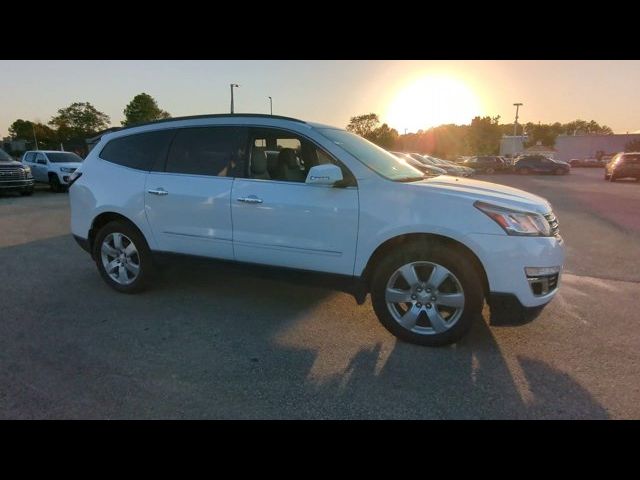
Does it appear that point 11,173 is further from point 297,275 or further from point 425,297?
point 425,297

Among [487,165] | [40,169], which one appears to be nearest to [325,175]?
[40,169]

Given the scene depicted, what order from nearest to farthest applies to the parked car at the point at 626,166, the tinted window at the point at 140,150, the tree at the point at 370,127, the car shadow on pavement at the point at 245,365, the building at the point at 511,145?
the car shadow on pavement at the point at 245,365 < the tinted window at the point at 140,150 < the parked car at the point at 626,166 < the building at the point at 511,145 < the tree at the point at 370,127

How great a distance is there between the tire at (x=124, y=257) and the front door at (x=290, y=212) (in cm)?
123

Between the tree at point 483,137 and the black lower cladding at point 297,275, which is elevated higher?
the tree at point 483,137

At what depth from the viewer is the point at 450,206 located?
3117 mm

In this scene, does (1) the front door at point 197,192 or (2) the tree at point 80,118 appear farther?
(2) the tree at point 80,118

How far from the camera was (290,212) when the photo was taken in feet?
11.6

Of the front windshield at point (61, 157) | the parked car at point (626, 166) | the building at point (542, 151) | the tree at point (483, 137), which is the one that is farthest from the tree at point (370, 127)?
the front windshield at point (61, 157)

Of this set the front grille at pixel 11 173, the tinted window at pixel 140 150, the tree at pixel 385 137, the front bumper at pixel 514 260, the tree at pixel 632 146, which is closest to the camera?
the front bumper at pixel 514 260

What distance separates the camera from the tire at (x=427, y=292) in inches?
122

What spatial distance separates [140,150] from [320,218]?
2.29m

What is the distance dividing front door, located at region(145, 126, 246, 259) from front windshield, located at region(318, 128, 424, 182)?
92cm

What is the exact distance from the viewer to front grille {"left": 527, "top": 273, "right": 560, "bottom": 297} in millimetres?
3035

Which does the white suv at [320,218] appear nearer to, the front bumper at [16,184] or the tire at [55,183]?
the front bumper at [16,184]
